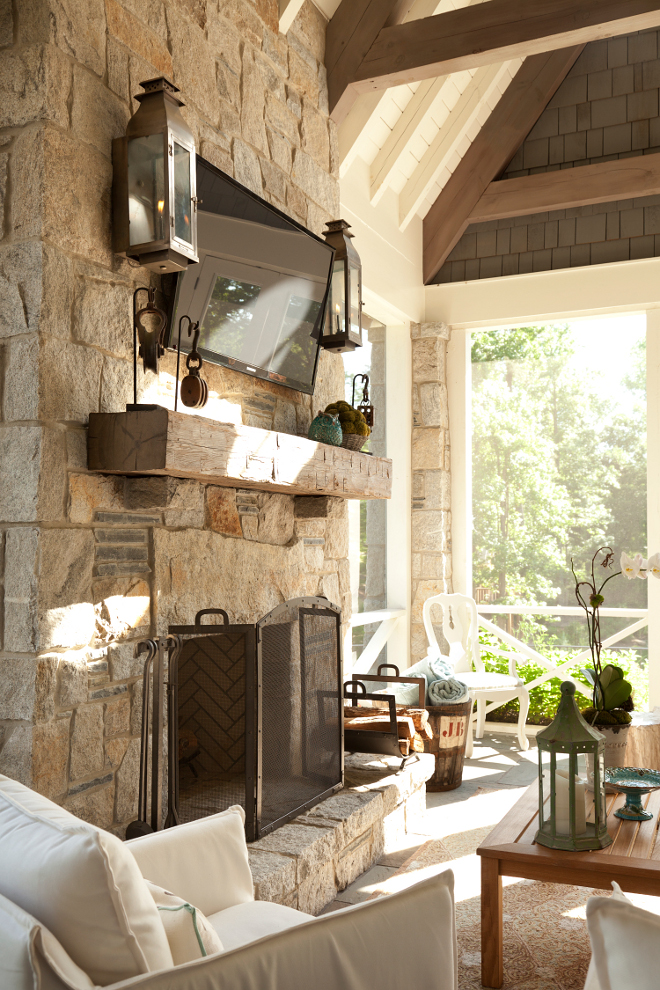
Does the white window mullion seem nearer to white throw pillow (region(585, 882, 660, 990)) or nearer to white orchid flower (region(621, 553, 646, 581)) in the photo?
white orchid flower (region(621, 553, 646, 581))

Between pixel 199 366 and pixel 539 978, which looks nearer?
pixel 539 978

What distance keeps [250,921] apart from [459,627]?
152 inches

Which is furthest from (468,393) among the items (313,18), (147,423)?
(147,423)

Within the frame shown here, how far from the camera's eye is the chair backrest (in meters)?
5.22

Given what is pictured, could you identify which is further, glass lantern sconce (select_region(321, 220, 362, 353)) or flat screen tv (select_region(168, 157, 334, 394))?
glass lantern sconce (select_region(321, 220, 362, 353))

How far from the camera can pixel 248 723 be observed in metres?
2.58

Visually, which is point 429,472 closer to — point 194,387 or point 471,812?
point 471,812

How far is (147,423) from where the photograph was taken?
219 centimetres

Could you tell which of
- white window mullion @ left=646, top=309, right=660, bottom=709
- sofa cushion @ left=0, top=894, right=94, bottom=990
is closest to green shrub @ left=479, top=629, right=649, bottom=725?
white window mullion @ left=646, top=309, right=660, bottom=709

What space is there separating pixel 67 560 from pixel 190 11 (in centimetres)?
196

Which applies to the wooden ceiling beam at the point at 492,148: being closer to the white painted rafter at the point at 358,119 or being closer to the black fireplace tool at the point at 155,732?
the white painted rafter at the point at 358,119

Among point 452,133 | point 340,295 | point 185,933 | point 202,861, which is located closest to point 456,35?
point 340,295

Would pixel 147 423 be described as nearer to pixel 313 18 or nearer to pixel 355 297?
pixel 355 297

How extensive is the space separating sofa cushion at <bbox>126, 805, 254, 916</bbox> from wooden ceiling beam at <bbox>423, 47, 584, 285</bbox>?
4851 mm
